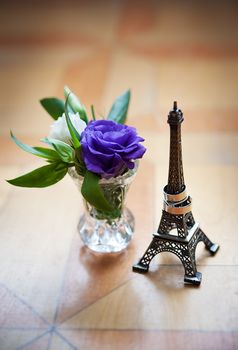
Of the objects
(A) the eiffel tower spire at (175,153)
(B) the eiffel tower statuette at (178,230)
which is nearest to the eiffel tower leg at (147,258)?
(B) the eiffel tower statuette at (178,230)

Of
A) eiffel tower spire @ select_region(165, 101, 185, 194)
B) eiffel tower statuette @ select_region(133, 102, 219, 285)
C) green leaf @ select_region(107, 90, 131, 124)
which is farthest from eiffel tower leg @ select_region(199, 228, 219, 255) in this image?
green leaf @ select_region(107, 90, 131, 124)

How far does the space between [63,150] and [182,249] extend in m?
0.26

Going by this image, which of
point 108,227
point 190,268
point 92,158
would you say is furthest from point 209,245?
point 92,158

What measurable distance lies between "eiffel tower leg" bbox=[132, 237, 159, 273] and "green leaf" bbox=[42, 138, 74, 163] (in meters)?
0.21

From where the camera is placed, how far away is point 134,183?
3.73 feet

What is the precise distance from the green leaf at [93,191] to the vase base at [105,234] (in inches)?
5.7

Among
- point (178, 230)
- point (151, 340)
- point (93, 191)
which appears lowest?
point (151, 340)

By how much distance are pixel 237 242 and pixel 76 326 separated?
34cm

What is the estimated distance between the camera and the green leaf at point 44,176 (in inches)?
32.1

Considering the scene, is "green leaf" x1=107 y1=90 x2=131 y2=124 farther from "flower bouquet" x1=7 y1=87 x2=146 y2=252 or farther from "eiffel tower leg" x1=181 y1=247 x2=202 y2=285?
"eiffel tower leg" x1=181 y1=247 x2=202 y2=285

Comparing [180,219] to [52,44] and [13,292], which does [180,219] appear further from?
[52,44]

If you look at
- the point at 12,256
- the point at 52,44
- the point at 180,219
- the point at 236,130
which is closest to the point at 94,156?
the point at 180,219

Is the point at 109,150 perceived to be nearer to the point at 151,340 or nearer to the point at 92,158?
the point at 92,158

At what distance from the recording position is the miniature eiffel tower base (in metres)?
0.86
